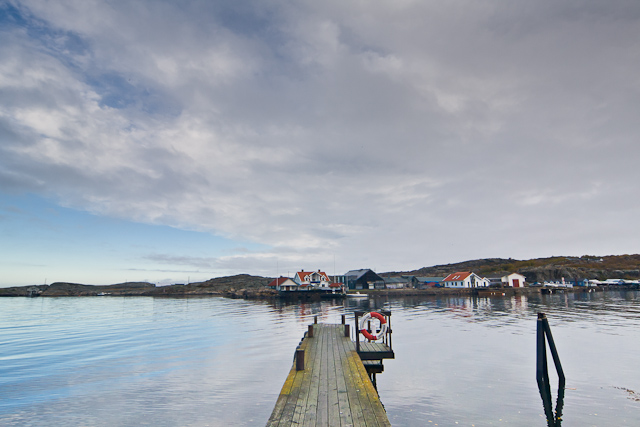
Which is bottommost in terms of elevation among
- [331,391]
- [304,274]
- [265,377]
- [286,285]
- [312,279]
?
[286,285]

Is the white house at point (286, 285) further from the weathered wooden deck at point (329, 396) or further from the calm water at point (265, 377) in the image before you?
the weathered wooden deck at point (329, 396)

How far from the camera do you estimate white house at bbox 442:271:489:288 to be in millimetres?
125500

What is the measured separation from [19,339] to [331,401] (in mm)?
46799

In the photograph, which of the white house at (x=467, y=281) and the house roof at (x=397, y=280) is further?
the house roof at (x=397, y=280)

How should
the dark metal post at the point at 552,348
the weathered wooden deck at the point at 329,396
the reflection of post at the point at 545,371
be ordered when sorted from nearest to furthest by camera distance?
the weathered wooden deck at the point at 329,396
the reflection of post at the point at 545,371
the dark metal post at the point at 552,348

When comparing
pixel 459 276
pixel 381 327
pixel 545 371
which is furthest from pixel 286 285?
pixel 545 371

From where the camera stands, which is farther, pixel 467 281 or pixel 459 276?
pixel 459 276

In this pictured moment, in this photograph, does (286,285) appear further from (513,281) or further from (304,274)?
(513,281)

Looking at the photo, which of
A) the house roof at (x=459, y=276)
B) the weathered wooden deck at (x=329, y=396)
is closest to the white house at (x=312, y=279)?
the house roof at (x=459, y=276)

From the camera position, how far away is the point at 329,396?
1180 centimetres

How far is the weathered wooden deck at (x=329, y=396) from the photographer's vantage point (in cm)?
974

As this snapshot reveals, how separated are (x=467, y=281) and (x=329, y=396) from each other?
418ft

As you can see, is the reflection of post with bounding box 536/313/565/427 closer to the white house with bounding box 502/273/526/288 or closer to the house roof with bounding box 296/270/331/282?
the house roof with bounding box 296/270/331/282

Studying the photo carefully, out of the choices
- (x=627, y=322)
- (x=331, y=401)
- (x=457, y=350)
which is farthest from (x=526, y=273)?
(x=331, y=401)
